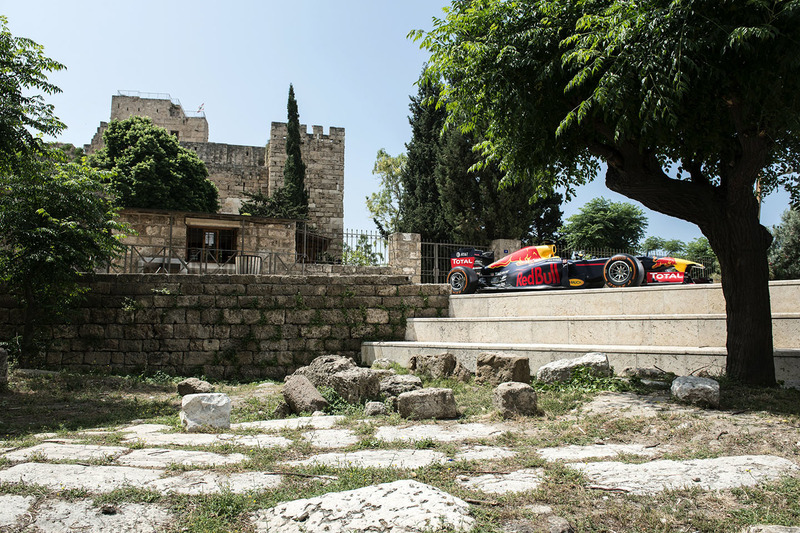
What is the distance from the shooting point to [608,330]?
7.39m

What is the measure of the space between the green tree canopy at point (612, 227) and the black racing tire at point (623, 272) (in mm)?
16842

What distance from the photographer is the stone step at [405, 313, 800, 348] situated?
21.3ft

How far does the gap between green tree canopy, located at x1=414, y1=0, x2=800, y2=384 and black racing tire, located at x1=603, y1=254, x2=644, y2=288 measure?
2451 mm

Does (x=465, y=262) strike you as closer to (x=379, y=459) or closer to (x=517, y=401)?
(x=517, y=401)

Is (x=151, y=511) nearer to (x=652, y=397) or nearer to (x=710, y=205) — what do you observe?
(x=652, y=397)

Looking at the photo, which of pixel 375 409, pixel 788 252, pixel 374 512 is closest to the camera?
pixel 374 512

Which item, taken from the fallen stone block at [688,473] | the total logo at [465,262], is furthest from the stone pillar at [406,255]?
the fallen stone block at [688,473]

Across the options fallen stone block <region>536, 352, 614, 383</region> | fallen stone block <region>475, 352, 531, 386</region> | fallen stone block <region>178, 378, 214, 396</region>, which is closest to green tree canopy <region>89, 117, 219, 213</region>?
fallen stone block <region>178, 378, 214, 396</region>

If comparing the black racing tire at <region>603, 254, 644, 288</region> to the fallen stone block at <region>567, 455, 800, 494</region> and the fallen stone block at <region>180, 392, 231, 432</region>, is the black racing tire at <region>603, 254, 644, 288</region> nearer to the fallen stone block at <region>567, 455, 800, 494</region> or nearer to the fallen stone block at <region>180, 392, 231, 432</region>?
the fallen stone block at <region>567, 455, 800, 494</region>

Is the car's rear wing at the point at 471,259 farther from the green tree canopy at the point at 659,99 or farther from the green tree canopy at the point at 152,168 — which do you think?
the green tree canopy at the point at 152,168

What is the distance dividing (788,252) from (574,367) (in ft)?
53.6

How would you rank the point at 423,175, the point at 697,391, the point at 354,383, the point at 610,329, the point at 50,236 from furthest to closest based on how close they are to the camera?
the point at 423,175, the point at 50,236, the point at 610,329, the point at 354,383, the point at 697,391

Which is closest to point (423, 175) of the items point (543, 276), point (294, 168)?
point (294, 168)

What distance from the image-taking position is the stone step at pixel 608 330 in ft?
21.3
